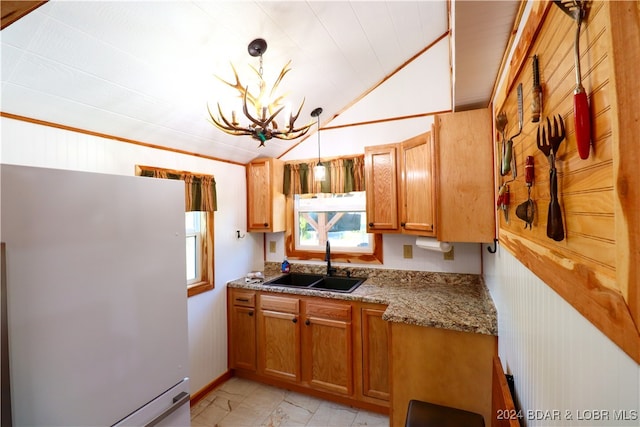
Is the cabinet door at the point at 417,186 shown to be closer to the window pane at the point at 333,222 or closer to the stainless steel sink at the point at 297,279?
the window pane at the point at 333,222

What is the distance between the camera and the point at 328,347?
2342 mm

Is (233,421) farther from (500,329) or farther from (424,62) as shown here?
(424,62)

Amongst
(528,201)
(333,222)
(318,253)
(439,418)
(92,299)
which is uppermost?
(528,201)

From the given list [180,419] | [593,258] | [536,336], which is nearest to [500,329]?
[536,336]

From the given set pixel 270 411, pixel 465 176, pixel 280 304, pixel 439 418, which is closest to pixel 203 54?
pixel 465 176

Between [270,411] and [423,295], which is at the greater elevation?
[423,295]

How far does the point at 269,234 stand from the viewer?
3.25 m

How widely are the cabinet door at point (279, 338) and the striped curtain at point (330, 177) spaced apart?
1.15 metres

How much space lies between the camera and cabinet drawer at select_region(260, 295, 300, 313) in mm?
2457

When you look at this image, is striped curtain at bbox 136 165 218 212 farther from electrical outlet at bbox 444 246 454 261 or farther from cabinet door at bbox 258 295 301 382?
electrical outlet at bbox 444 246 454 261

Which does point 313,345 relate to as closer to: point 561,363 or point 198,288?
point 198,288

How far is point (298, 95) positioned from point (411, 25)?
98 cm

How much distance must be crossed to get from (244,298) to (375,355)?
1.33 meters

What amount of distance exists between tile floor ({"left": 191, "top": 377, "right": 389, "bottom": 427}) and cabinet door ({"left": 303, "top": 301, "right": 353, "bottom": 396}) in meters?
0.16
